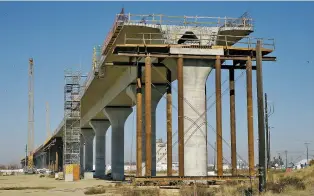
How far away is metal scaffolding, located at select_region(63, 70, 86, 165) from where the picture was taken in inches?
3007

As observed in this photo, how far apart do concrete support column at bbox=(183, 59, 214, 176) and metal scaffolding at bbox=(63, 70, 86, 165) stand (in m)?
42.5

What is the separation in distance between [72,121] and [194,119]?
4709cm

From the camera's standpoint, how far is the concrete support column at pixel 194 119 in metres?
33.6

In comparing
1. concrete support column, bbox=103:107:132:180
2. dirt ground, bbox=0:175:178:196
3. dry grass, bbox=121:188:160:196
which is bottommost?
dirt ground, bbox=0:175:178:196

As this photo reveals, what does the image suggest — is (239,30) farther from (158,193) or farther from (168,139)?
(158,193)

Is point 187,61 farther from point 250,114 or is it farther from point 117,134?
point 117,134

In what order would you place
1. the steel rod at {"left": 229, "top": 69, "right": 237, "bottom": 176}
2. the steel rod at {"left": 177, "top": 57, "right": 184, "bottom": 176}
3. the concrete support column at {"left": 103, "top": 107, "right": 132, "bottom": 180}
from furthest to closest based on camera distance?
1. the concrete support column at {"left": 103, "top": 107, "right": 132, "bottom": 180}
2. the steel rod at {"left": 229, "top": 69, "right": 237, "bottom": 176}
3. the steel rod at {"left": 177, "top": 57, "right": 184, "bottom": 176}

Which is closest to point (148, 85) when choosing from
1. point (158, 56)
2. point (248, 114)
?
point (158, 56)

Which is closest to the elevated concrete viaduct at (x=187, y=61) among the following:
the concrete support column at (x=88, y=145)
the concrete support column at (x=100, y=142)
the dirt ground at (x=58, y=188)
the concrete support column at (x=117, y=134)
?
the dirt ground at (x=58, y=188)

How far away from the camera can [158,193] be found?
2636 centimetres

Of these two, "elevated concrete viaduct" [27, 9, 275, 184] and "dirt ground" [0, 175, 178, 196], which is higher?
"elevated concrete viaduct" [27, 9, 275, 184]

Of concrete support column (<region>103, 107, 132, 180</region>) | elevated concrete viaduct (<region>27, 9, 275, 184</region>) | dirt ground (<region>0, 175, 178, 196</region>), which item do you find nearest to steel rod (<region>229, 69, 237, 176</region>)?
elevated concrete viaduct (<region>27, 9, 275, 184</region>)

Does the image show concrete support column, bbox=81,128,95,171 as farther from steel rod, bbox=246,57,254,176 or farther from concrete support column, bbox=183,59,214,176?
steel rod, bbox=246,57,254,176

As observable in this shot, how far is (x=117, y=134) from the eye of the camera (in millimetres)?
67625
